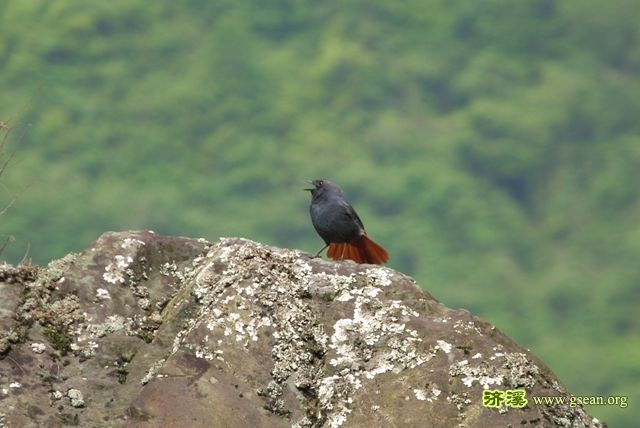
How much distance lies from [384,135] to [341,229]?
119462 millimetres

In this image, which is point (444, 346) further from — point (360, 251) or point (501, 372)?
point (360, 251)

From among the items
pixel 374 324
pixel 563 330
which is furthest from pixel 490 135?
pixel 374 324

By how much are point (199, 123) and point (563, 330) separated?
43.8 metres

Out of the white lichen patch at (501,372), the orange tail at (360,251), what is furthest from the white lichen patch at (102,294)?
the orange tail at (360,251)

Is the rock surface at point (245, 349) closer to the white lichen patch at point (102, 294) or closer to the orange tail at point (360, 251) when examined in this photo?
the white lichen patch at point (102, 294)

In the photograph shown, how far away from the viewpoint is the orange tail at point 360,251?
11.3 m

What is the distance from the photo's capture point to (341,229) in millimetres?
11188

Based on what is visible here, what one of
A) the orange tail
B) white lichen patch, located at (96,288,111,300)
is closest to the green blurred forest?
the orange tail

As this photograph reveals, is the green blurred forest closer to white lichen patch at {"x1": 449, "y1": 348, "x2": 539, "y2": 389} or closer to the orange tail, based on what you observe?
the orange tail

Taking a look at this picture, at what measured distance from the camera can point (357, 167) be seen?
121688 mm

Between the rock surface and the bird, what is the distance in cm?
237

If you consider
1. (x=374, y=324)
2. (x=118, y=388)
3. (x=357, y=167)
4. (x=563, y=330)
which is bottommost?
(x=118, y=388)

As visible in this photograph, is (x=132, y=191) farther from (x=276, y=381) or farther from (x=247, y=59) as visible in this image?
(x=276, y=381)

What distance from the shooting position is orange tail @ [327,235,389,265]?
11.3 meters
